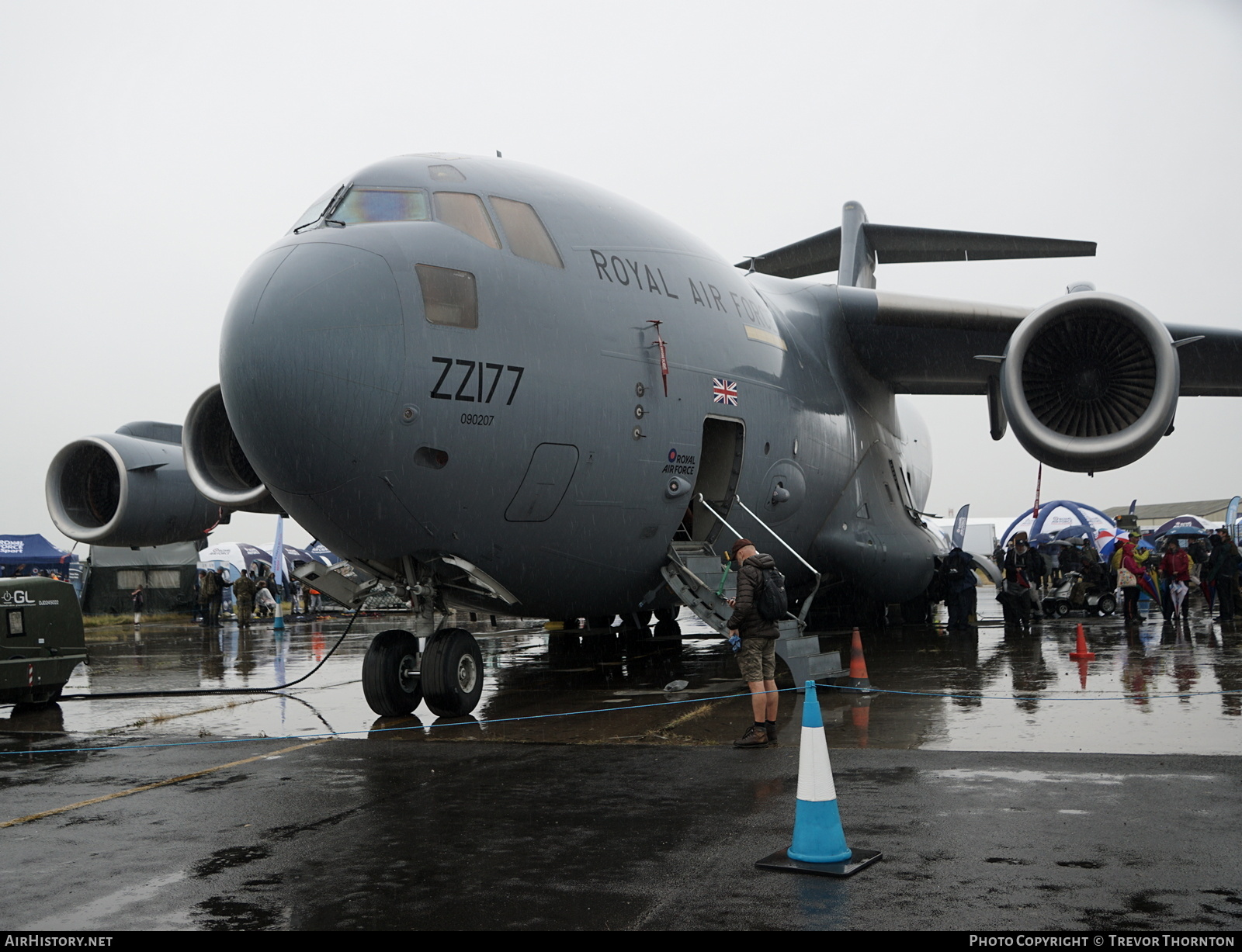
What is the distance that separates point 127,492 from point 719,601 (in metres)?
7.43

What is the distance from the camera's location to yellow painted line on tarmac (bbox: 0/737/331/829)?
593cm

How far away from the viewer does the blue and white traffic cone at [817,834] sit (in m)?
Result: 4.38

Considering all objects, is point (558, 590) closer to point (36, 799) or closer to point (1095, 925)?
point (36, 799)

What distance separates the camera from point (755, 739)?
7.25 meters

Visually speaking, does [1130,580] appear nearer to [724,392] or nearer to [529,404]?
[724,392]

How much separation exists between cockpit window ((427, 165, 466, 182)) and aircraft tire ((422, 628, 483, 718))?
3615mm

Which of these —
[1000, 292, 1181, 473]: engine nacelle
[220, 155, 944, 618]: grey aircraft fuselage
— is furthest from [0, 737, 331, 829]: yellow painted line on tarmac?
[1000, 292, 1181, 473]: engine nacelle

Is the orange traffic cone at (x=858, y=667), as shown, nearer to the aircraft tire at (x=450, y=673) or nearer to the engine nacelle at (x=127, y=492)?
the aircraft tire at (x=450, y=673)

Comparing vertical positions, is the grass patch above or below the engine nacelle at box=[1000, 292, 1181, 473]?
below

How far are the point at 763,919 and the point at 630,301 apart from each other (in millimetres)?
6269

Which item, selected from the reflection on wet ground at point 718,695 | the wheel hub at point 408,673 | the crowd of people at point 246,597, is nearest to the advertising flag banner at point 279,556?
the crowd of people at point 246,597

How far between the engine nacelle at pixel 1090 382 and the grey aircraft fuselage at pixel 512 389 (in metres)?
2.41

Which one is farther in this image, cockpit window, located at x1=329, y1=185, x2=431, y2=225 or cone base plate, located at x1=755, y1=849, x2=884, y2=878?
cockpit window, located at x1=329, y1=185, x2=431, y2=225

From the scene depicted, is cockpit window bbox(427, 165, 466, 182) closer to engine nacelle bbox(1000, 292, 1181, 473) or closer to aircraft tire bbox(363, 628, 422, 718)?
aircraft tire bbox(363, 628, 422, 718)
